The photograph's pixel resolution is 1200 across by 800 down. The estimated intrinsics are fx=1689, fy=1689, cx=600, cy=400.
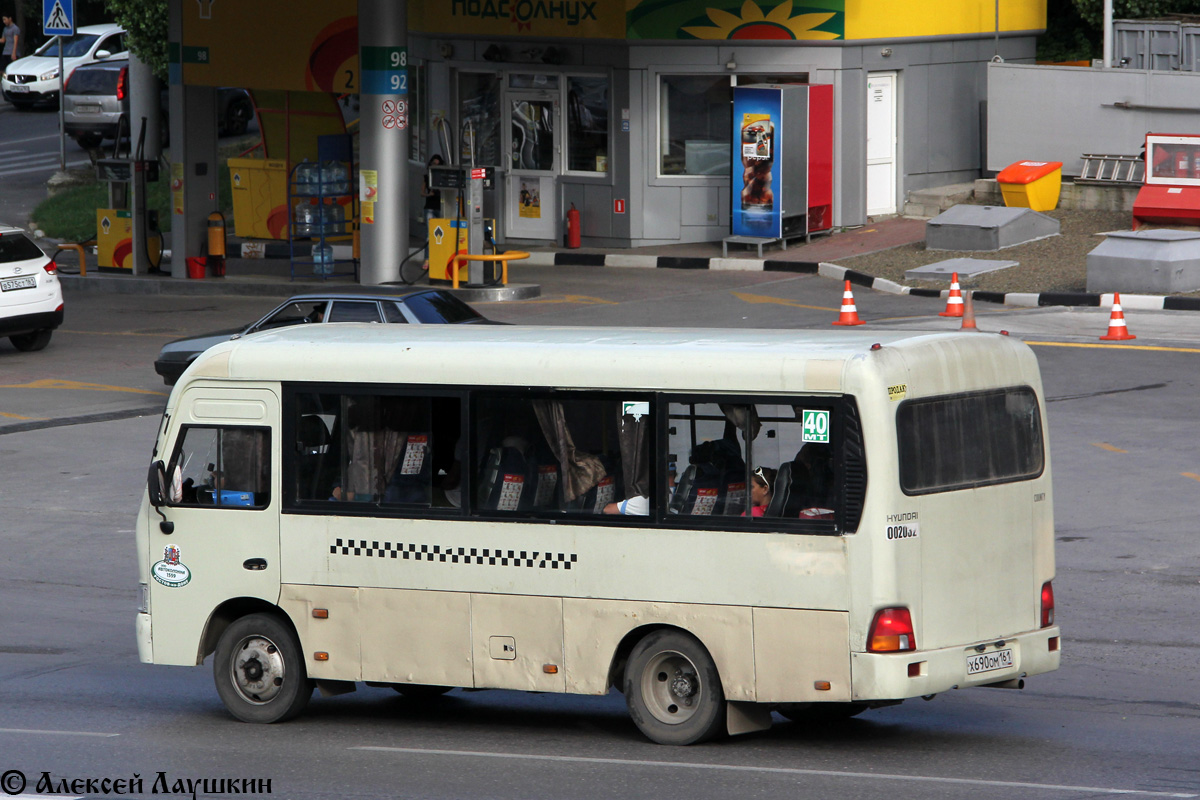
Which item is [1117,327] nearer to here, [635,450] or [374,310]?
[374,310]

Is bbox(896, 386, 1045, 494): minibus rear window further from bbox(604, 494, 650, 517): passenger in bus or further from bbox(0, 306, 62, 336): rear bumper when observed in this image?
bbox(0, 306, 62, 336): rear bumper

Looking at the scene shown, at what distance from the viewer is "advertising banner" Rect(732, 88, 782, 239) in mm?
27422

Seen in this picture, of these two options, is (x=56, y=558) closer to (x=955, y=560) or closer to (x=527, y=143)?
(x=955, y=560)

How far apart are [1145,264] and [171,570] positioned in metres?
16.5

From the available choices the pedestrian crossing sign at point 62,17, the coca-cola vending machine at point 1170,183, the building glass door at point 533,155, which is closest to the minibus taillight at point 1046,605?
the coca-cola vending machine at point 1170,183

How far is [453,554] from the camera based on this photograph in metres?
8.55

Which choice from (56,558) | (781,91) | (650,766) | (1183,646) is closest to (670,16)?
(781,91)

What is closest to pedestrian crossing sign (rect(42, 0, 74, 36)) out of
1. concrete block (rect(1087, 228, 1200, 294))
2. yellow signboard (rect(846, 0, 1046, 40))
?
yellow signboard (rect(846, 0, 1046, 40))

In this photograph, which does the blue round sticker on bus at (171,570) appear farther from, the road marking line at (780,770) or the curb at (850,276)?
the curb at (850,276)

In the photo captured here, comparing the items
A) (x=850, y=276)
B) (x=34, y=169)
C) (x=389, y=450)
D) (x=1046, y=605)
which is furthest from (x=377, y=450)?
(x=34, y=169)

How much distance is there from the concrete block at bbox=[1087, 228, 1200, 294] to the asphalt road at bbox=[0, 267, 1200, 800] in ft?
17.6

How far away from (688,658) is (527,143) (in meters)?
23.0

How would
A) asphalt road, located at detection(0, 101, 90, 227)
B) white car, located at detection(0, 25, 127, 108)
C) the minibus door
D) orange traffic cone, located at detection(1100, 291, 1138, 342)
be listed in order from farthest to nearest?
white car, located at detection(0, 25, 127, 108), asphalt road, located at detection(0, 101, 90, 227), orange traffic cone, located at detection(1100, 291, 1138, 342), the minibus door

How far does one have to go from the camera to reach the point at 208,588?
9.03m
